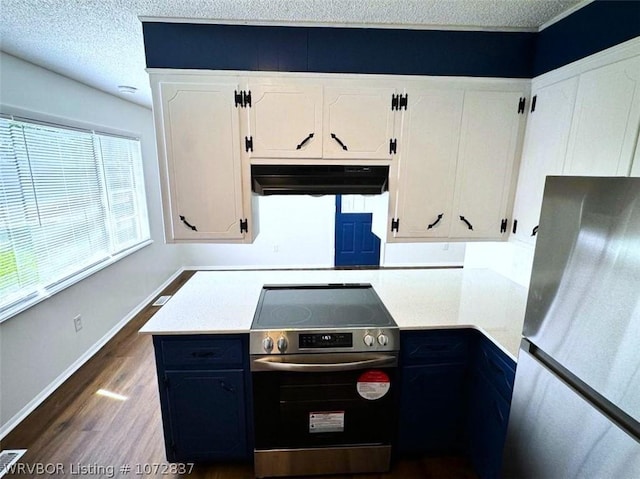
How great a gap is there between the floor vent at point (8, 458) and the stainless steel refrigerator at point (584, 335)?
267 cm

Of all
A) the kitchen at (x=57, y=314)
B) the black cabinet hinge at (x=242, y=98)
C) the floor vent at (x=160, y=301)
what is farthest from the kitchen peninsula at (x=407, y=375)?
the floor vent at (x=160, y=301)

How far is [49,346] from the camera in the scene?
2.29 meters

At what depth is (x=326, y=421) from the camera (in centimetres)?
162

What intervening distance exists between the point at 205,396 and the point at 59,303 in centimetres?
165

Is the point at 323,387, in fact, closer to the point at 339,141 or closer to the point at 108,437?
the point at 339,141

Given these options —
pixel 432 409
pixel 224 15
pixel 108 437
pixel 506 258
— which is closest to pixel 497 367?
pixel 432 409

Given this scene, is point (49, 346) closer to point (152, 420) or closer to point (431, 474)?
point (152, 420)

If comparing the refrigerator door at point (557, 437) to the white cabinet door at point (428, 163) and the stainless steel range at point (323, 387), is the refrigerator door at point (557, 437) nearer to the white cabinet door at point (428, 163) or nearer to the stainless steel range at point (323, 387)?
the stainless steel range at point (323, 387)

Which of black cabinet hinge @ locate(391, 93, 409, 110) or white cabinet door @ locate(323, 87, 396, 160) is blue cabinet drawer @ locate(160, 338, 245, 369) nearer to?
white cabinet door @ locate(323, 87, 396, 160)

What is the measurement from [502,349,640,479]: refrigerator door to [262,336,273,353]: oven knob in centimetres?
105

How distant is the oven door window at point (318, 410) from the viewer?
1.55 m

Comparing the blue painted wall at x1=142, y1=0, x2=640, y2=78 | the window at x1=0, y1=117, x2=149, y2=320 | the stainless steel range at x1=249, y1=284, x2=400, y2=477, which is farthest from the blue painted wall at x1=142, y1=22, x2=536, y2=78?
the stainless steel range at x1=249, y1=284, x2=400, y2=477

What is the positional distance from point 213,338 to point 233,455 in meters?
0.72

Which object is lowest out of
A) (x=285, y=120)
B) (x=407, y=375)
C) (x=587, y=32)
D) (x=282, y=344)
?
(x=407, y=375)
